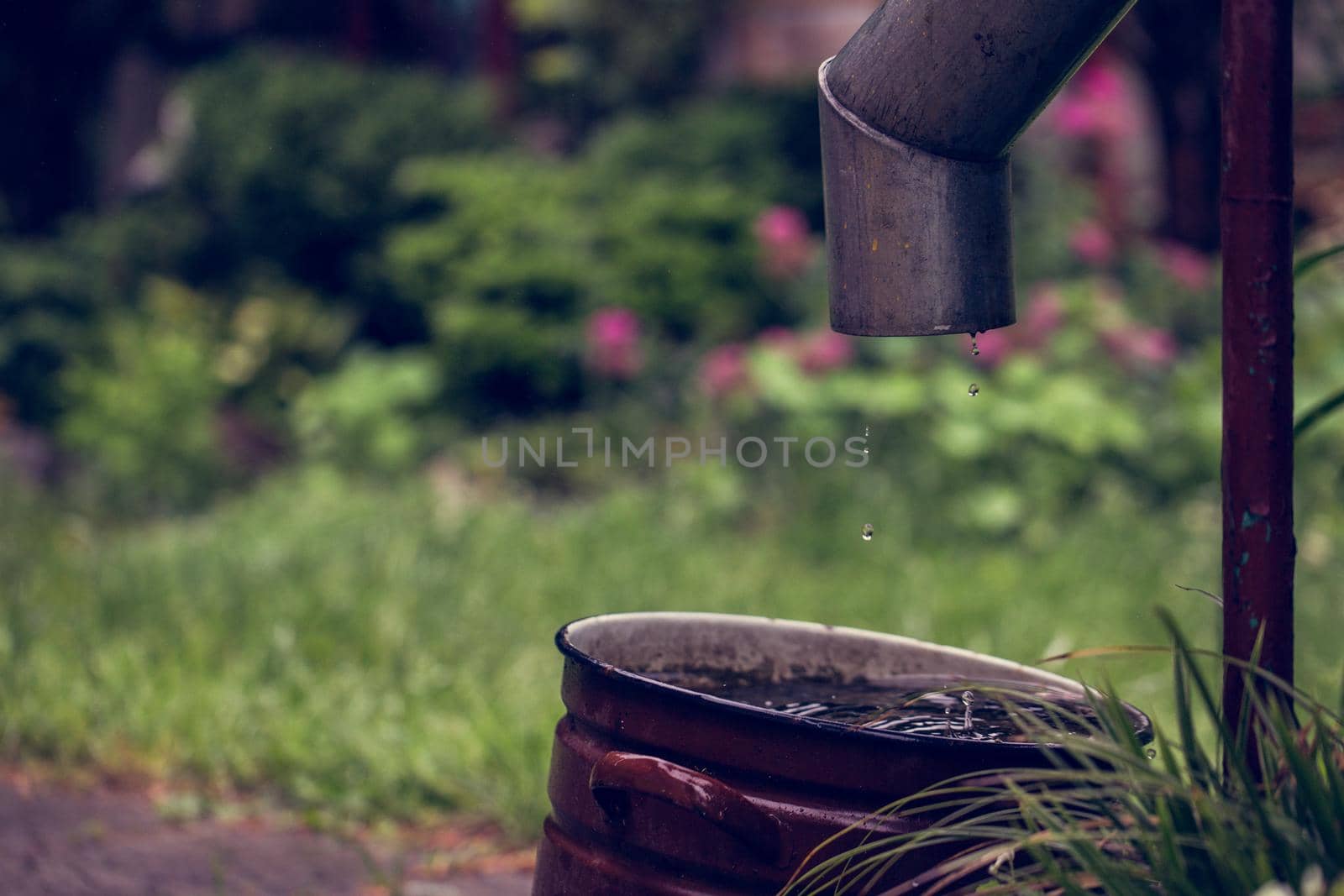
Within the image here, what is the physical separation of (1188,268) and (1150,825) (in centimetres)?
601

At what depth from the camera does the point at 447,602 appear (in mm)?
4254

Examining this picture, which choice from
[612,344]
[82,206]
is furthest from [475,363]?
[82,206]

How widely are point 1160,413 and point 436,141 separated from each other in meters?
4.54

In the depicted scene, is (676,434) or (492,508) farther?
(676,434)

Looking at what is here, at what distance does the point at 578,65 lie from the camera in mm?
9562

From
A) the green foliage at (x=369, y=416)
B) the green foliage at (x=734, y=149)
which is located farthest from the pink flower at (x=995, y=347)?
the green foliage at (x=369, y=416)

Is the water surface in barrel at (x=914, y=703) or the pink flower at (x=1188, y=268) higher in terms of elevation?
the pink flower at (x=1188, y=268)

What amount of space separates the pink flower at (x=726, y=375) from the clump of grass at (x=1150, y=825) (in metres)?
4.15

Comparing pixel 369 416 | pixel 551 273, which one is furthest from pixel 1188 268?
pixel 369 416

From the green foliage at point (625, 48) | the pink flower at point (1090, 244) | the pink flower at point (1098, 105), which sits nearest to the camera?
the pink flower at point (1090, 244)

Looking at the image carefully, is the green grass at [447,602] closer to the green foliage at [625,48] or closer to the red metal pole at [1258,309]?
the red metal pole at [1258,309]

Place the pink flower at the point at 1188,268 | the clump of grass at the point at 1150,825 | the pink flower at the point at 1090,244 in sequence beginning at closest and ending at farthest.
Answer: the clump of grass at the point at 1150,825 → the pink flower at the point at 1090,244 → the pink flower at the point at 1188,268

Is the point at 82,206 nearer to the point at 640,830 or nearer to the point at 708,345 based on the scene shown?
the point at 708,345

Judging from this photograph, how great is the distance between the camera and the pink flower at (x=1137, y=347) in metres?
5.71
